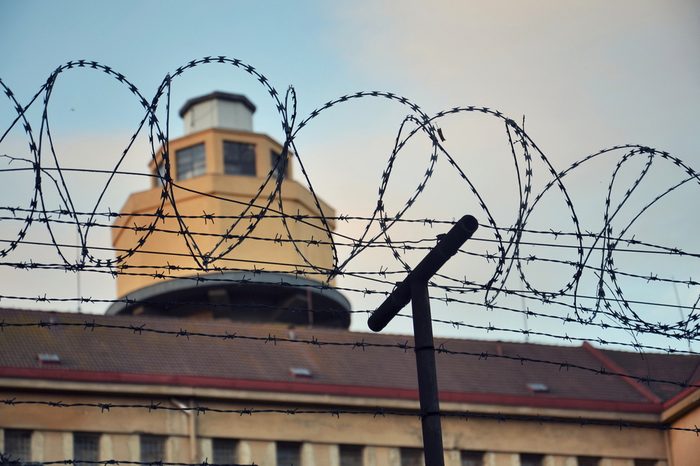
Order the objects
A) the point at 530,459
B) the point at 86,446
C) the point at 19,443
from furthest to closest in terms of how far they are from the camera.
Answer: the point at 530,459 → the point at 86,446 → the point at 19,443

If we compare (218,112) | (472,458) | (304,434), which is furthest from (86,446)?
(218,112)

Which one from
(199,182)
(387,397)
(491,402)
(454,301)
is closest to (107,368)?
(387,397)

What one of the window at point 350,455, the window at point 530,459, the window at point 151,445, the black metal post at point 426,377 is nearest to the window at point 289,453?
the window at point 350,455

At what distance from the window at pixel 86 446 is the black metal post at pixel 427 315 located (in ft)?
74.0

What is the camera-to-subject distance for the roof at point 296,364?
36406 mm

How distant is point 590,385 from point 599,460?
1960 millimetres

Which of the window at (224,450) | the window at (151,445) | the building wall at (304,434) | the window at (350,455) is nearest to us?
the building wall at (304,434)

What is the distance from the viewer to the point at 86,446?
3622 cm

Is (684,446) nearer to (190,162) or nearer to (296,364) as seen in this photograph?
→ (296,364)

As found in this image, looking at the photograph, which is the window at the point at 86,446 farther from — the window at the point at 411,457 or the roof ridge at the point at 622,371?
the roof ridge at the point at 622,371

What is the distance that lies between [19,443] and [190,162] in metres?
Result: 15.5

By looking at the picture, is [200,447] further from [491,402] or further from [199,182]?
[199,182]

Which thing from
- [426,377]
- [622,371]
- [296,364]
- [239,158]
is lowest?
[426,377]

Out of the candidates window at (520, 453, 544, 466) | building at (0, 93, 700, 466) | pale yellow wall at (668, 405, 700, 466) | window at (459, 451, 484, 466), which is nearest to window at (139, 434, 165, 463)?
building at (0, 93, 700, 466)
